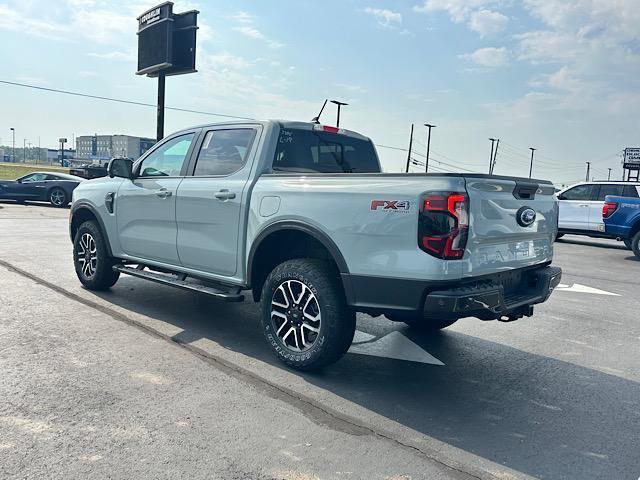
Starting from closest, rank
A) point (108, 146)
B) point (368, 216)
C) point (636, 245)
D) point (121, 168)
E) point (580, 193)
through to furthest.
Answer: point (368, 216) < point (121, 168) < point (636, 245) < point (580, 193) < point (108, 146)

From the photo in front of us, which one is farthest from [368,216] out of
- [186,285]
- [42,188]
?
[42,188]

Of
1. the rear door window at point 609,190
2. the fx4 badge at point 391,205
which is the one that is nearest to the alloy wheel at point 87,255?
the fx4 badge at point 391,205

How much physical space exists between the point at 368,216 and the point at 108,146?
133039 millimetres

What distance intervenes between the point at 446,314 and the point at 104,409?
2.17 m

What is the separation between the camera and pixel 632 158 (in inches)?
2044

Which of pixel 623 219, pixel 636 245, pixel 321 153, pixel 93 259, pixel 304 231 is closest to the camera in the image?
pixel 304 231

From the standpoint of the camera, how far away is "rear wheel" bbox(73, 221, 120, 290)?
621 cm

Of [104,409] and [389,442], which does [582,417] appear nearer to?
[389,442]

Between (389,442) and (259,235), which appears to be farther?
(259,235)

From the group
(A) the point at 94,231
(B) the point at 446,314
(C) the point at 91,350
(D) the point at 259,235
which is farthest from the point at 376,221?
(A) the point at 94,231

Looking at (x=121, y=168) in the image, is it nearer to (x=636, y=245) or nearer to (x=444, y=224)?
(x=444, y=224)

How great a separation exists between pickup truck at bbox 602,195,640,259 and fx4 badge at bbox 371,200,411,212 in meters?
11.5

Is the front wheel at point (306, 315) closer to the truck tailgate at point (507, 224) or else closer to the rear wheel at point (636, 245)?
the truck tailgate at point (507, 224)

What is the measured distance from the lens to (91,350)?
4.32 metres
